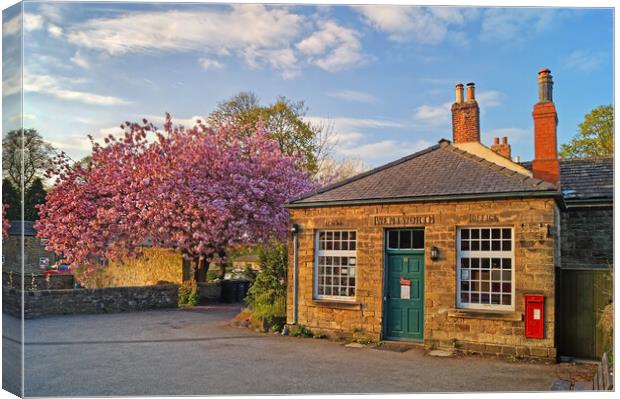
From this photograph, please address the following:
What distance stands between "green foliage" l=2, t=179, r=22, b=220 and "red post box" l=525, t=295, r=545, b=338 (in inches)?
351

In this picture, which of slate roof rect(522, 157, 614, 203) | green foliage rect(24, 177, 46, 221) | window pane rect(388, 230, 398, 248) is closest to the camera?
green foliage rect(24, 177, 46, 221)

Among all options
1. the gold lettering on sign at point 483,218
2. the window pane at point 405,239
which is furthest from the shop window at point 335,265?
the gold lettering on sign at point 483,218

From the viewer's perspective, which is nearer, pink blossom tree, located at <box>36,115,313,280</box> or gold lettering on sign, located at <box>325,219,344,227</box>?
gold lettering on sign, located at <box>325,219,344,227</box>

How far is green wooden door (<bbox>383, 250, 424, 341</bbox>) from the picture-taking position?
1259 centimetres

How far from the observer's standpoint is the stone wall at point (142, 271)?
2261cm

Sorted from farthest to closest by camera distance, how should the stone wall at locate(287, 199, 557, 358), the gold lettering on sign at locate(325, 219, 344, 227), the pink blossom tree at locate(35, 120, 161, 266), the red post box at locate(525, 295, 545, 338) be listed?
the pink blossom tree at locate(35, 120, 161, 266) < the gold lettering on sign at locate(325, 219, 344, 227) < the stone wall at locate(287, 199, 557, 358) < the red post box at locate(525, 295, 545, 338)

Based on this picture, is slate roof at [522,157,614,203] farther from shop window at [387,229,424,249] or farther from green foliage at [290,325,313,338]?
green foliage at [290,325,313,338]

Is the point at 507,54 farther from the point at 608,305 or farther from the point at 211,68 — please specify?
the point at 211,68

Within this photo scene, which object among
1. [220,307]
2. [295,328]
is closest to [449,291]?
[295,328]

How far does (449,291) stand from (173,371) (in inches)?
223

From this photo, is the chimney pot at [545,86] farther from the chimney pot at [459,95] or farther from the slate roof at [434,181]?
the chimney pot at [459,95]

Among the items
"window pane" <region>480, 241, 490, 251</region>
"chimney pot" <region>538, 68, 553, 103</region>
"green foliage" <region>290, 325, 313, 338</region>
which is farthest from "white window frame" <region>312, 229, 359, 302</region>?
"chimney pot" <region>538, 68, 553, 103</region>

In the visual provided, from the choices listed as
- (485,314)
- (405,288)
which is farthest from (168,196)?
(485,314)

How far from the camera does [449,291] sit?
12.0m
